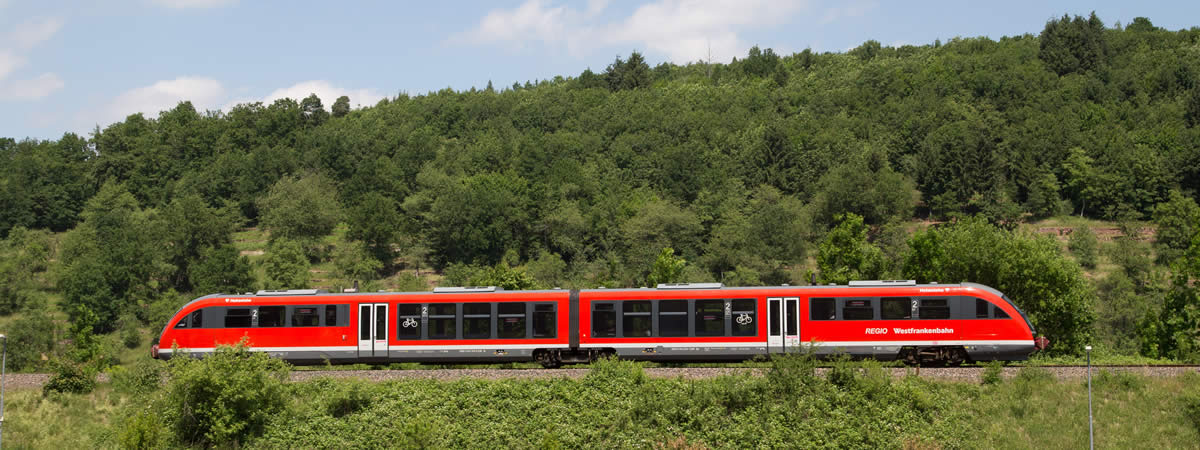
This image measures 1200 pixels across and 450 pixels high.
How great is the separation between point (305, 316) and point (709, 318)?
14.8 m

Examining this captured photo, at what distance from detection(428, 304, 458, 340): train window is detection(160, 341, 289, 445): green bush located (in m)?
7.28

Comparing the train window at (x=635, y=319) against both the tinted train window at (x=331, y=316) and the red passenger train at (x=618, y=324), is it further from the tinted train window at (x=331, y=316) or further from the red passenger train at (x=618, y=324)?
the tinted train window at (x=331, y=316)

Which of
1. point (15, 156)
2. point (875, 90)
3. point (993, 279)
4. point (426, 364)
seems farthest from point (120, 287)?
point (875, 90)

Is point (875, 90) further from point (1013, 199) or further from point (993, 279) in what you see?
point (993, 279)

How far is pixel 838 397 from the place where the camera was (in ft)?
95.3

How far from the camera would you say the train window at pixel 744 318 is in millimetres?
34688

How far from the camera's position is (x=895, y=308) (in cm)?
3422

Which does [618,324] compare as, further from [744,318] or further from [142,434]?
[142,434]

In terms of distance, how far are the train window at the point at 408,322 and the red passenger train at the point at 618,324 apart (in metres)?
0.04

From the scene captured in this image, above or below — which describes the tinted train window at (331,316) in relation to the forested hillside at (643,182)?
below

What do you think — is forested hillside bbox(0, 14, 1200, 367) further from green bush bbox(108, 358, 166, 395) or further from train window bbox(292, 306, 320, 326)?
green bush bbox(108, 358, 166, 395)

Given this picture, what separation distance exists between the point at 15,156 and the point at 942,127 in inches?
6298

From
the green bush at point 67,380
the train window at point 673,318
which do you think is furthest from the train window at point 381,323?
the train window at point 673,318

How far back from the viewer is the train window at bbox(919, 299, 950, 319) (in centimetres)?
3409
